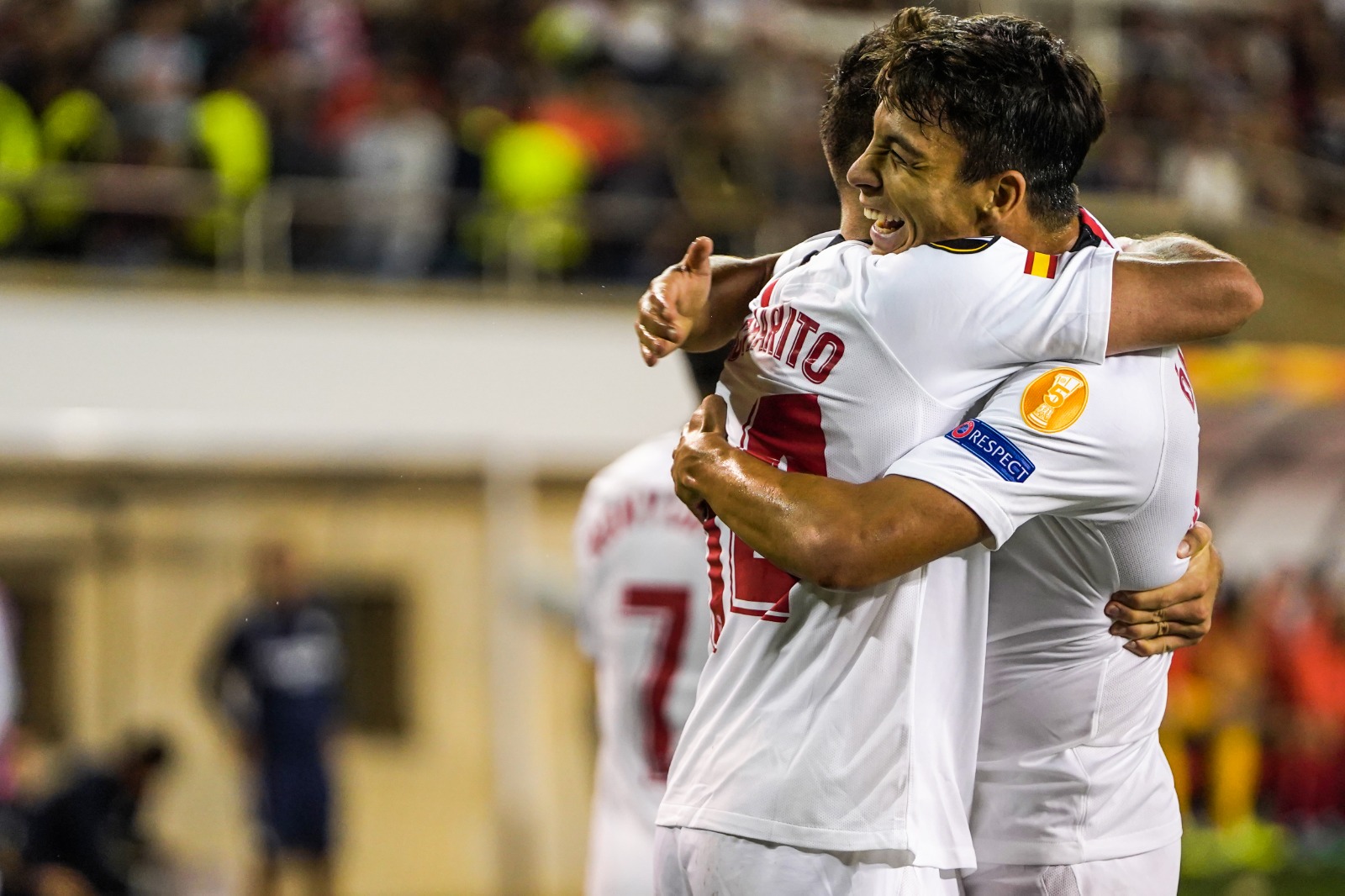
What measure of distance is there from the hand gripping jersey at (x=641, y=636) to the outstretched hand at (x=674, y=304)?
4.98 ft

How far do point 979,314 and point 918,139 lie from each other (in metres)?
0.27

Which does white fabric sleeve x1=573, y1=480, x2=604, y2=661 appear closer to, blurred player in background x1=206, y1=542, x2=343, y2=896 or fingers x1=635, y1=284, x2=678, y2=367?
fingers x1=635, y1=284, x2=678, y2=367

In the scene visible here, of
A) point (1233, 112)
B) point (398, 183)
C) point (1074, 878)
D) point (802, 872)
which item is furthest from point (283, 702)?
point (1233, 112)

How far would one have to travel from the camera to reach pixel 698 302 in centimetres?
252

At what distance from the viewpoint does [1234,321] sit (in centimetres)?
248

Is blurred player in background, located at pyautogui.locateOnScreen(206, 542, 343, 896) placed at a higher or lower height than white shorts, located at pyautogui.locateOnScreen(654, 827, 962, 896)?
lower

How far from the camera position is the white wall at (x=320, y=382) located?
9828mm

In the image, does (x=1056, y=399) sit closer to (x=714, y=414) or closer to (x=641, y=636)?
(x=714, y=414)

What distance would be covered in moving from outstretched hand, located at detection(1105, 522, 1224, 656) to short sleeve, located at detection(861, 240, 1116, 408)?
0.48 meters

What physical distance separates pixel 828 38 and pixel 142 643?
781 cm

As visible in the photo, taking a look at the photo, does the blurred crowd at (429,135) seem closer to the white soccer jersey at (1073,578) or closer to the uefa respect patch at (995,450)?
the white soccer jersey at (1073,578)

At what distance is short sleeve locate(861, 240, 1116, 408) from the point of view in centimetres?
227

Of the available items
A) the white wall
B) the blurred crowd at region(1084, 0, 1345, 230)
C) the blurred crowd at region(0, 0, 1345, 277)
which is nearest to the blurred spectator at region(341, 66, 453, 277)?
the blurred crowd at region(0, 0, 1345, 277)

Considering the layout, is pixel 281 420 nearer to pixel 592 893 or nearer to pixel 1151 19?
pixel 592 893
